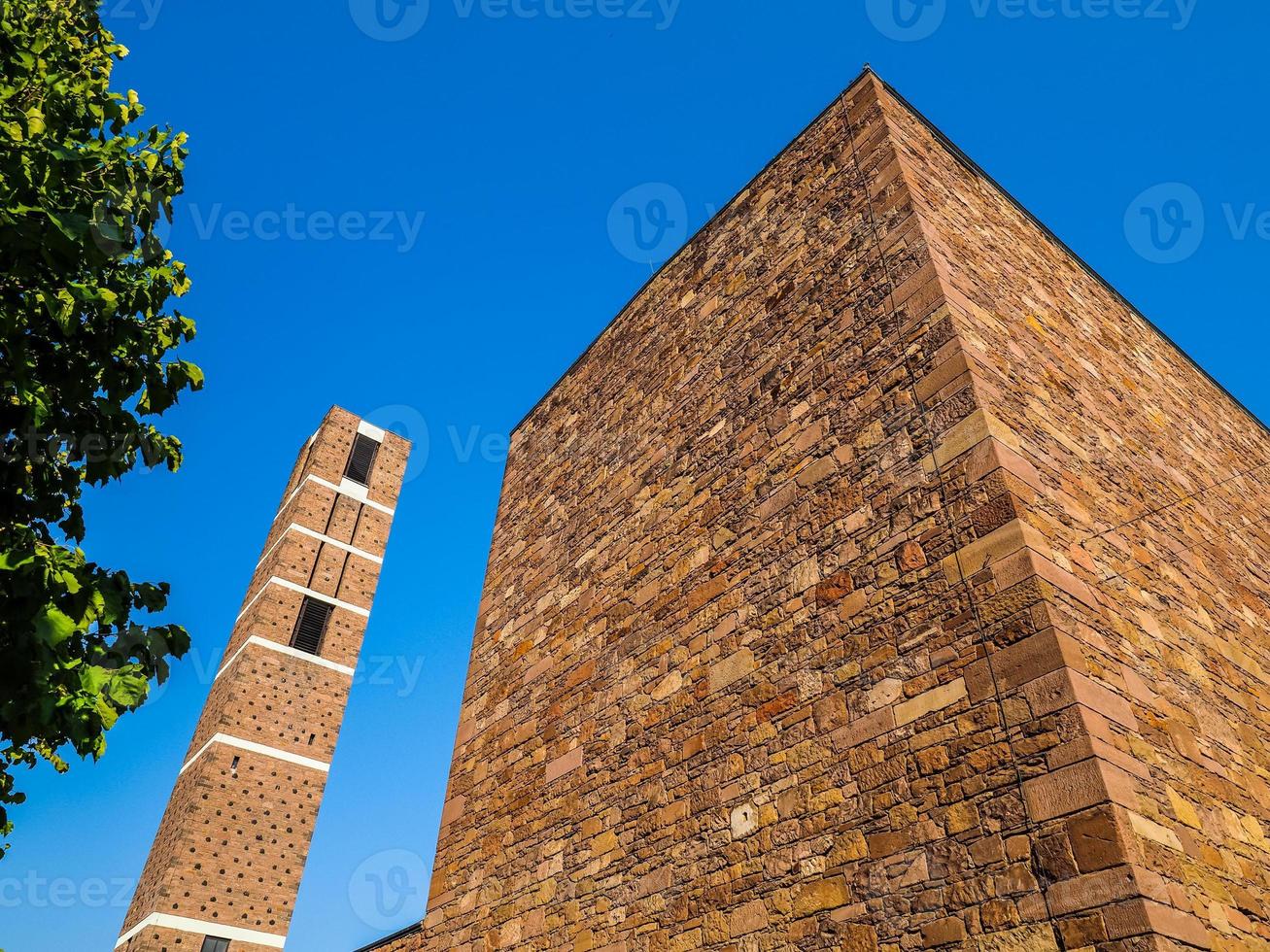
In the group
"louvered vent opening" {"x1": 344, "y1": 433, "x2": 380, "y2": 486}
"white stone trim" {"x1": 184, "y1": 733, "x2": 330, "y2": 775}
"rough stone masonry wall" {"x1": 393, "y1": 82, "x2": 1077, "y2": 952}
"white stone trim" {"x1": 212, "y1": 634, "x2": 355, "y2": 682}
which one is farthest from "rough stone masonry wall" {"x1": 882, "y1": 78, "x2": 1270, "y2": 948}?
"louvered vent opening" {"x1": 344, "y1": 433, "x2": 380, "y2": 486}

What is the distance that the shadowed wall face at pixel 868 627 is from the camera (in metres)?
4.57

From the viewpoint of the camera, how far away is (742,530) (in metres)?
7.15

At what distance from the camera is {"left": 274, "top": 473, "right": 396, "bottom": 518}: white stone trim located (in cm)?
3356

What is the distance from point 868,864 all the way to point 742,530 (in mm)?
2883

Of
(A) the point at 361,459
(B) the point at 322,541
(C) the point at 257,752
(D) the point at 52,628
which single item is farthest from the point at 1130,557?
(A) the point at 361,459

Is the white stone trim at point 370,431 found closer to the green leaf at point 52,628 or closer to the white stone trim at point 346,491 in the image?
the white stone trim at point 346,491

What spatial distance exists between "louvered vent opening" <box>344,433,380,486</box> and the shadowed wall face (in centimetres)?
2699

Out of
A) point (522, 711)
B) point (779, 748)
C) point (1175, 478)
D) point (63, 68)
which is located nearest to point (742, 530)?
point (779, 748)

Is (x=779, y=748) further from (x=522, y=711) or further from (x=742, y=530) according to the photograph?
(x=522, y=711)

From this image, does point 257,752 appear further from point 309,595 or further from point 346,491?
point 346,491

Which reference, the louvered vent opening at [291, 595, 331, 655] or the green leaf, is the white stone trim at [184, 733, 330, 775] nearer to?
the louvered vent opening at [291, 595, 331, 655]

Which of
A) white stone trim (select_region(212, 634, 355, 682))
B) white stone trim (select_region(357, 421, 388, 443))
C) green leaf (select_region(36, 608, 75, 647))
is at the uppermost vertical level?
white stone trim (select_region(357, 421, 388, 443))

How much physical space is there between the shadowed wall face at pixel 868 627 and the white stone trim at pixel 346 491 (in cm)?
2569

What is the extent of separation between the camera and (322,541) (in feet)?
107
